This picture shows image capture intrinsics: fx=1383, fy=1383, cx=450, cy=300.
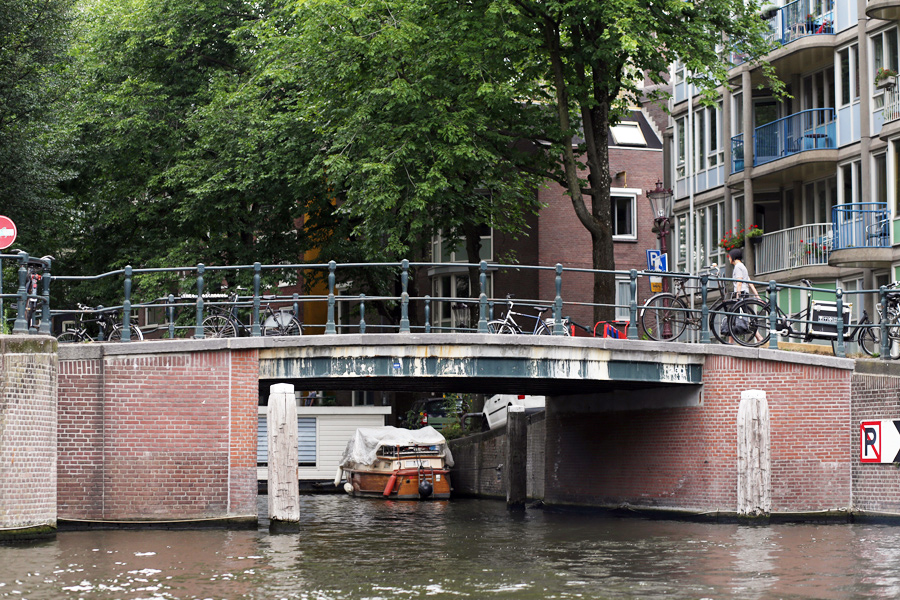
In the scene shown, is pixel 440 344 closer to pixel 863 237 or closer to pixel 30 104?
pixel 30 104

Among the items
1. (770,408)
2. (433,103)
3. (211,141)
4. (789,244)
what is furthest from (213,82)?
(770,408)

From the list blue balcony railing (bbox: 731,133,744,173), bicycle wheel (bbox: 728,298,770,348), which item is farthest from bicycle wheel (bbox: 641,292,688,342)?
blue balcony railing (bbox: 731,133,744,173)

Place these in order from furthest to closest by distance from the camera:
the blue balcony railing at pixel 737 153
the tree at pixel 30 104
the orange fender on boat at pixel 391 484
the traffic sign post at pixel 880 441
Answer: the blue balcony railing at pixel 737 153 → the orange fender on boat at pixel 391 484 → the tree at pixel 30 104 → the traffic sign post at pixel 880 441

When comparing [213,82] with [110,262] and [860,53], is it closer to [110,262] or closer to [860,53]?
[110,262]

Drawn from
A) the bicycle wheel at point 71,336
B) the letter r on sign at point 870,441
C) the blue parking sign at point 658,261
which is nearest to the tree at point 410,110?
the blue parking sign at point 658,261

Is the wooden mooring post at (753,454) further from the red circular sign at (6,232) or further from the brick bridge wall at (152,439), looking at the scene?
the red circular sign at (6,232)

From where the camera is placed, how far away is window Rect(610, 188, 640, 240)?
47.4 meters

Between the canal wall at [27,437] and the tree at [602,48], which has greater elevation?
the tree at [602,48]

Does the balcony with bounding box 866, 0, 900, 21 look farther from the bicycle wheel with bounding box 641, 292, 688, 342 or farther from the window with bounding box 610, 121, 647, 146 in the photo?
the window with bounding box 610, 121, 647, 146

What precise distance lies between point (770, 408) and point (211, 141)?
17.5m

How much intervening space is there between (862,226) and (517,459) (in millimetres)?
9846

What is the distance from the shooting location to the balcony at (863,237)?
32.0m

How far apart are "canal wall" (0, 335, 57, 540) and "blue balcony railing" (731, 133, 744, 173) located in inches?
924

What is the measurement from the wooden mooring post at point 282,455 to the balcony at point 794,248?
1727 centimetres
